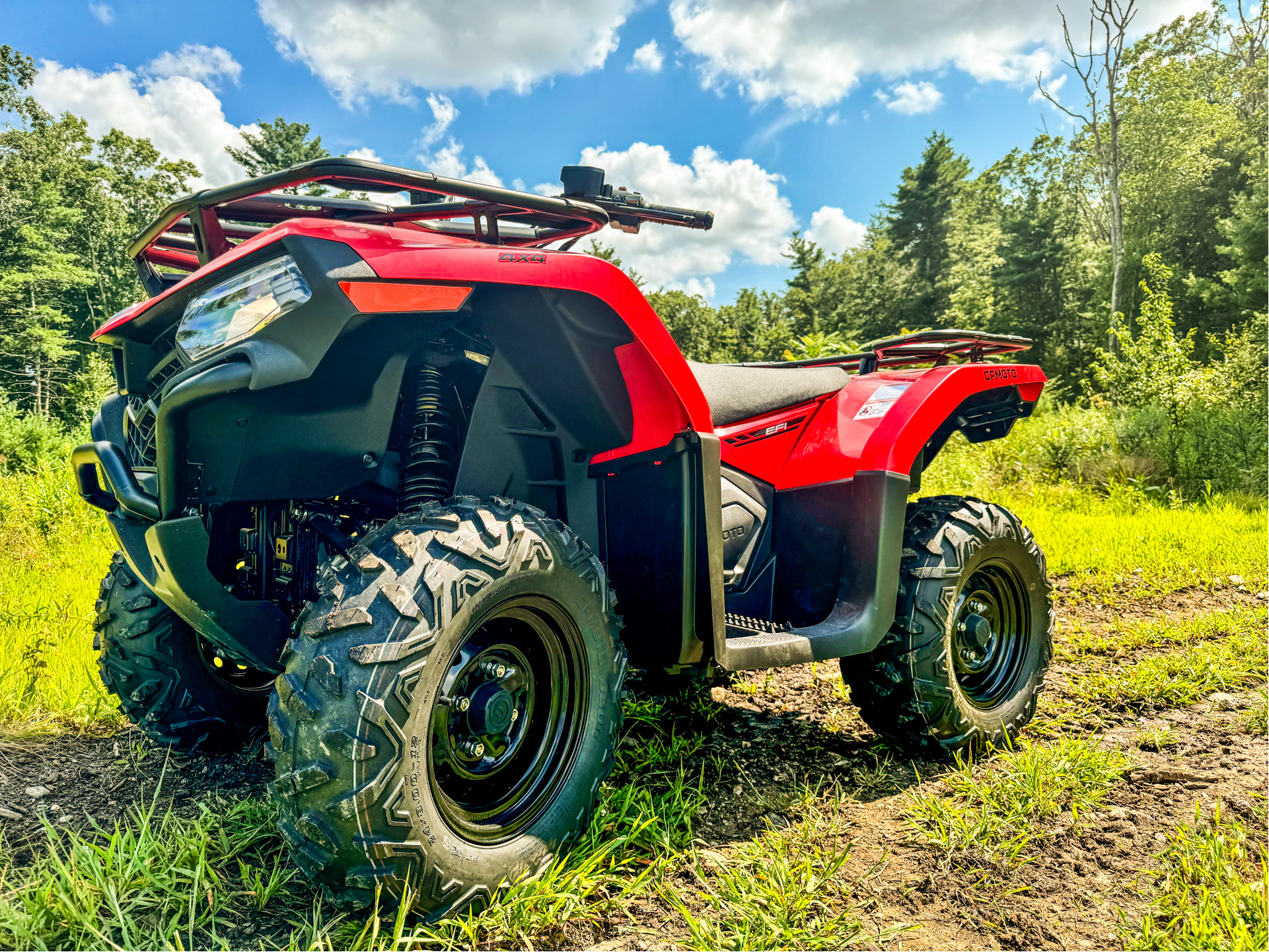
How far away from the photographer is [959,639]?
8.92ft

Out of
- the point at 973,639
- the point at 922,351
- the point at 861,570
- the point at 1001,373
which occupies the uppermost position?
the point at 922,351

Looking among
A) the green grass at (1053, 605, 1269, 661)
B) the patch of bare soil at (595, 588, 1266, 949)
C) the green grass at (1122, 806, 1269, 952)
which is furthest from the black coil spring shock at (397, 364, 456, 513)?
the green grass at (1053, 605, 1269, 661)

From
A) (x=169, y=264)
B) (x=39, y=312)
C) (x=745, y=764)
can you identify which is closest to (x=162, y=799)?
(x=169, y=264)

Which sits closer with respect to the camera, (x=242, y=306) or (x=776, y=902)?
(x=242, y=306)

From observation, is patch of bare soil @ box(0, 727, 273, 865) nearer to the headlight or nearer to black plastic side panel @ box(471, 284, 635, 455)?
the headlight

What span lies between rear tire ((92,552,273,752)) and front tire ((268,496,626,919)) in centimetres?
114

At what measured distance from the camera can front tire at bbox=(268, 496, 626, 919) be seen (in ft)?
4.60

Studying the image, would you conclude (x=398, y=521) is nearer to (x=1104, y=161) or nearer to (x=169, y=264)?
(x=169, y=264)

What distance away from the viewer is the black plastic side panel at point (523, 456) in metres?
1.88

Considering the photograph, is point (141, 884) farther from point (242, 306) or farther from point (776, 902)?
point (776, 902)

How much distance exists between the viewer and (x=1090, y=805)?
7.48 feet

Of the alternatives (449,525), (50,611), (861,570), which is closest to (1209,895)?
(861,570)

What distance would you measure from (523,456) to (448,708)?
2.26 ft

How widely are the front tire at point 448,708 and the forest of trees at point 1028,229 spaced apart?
834 inches
